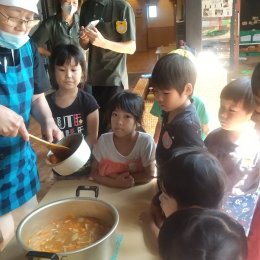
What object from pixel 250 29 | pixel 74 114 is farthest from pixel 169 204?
pixel 250 29

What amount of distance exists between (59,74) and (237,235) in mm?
1170

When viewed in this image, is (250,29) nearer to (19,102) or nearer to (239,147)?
(239,147)

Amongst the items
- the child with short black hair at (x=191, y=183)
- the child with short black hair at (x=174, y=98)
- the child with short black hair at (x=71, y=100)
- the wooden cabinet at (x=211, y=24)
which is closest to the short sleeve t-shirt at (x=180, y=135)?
the child with short black hair at (x=174, y=98)

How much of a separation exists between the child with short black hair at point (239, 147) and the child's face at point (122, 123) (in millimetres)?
316

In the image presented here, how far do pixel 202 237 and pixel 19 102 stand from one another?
2.76 feet

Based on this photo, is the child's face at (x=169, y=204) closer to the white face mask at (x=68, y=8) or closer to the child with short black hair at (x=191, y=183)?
the child with short black hair at (x=191, y=183)

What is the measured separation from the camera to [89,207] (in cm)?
89

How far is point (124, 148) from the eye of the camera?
1259mm

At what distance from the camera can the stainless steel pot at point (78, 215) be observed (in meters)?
0.67

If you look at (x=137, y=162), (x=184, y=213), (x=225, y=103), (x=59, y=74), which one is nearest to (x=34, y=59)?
(x=59, y=74)

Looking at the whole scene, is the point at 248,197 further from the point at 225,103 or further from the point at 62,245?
the point at 62,245

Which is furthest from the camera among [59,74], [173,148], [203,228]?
[59,74]

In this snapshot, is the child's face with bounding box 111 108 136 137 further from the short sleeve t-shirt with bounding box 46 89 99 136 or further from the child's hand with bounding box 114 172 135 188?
the short sleeve t-shirt with bounding box 46 89 99 136

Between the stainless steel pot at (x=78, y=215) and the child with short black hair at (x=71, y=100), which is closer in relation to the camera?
the stainless steel pot at (x=78, y=215)
